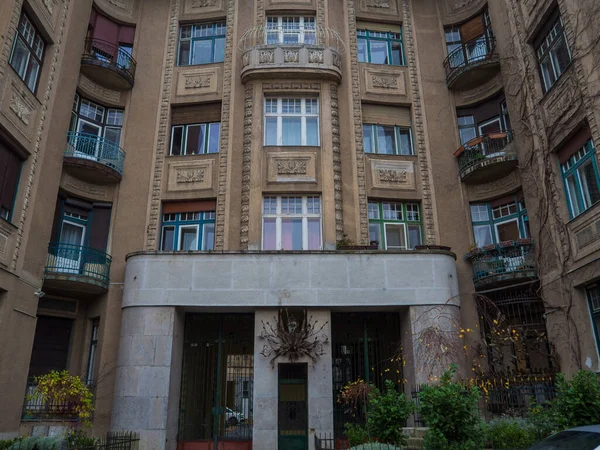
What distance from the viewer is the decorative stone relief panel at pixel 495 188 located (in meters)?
16.9

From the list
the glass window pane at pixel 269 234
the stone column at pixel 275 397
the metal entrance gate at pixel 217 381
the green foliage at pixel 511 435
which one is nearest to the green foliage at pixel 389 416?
the green foliage at pixel 511 435

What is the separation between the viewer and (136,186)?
17.3 metres

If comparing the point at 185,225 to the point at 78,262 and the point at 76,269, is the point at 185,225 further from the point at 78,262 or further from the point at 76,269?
the point at 76,269

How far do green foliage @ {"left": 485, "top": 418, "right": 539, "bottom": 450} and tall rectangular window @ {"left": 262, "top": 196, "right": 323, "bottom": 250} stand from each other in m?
7.39

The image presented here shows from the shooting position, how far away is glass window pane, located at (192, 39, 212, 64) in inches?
767

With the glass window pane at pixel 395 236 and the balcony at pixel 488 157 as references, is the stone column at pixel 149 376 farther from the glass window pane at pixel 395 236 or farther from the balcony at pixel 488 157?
the balcony at pixel 488 157

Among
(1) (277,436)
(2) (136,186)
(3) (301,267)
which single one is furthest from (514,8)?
(1) (277,436)

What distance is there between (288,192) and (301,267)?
310cm

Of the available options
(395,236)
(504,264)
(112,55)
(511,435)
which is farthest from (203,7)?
(511,435)

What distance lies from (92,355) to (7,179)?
5896mm

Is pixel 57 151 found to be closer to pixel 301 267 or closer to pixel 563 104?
pixel 301 267

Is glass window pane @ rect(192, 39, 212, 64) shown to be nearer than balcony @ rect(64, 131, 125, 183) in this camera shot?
No

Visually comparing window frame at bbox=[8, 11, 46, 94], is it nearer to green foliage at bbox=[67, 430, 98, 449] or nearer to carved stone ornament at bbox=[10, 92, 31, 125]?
carved stone ornament at bbox=[10, 92, 31, 125]

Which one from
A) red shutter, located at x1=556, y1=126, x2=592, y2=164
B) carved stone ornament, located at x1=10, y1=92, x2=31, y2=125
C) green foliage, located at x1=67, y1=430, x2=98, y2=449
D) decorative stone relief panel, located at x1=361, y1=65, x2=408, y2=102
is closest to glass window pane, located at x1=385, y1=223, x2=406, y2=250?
decorative stone relief panel, located at x1=361, y1=65, x2=408, y2=102
